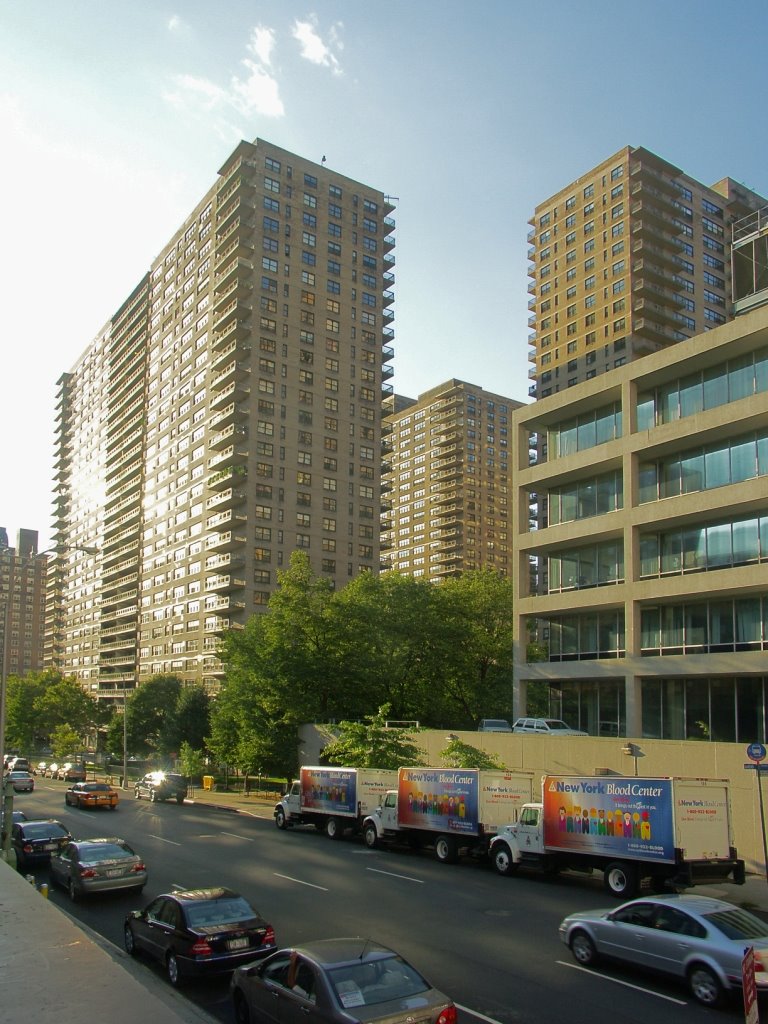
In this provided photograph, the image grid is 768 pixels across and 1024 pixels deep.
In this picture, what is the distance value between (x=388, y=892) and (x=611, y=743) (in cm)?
1392

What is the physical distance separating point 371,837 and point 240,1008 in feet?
71.6

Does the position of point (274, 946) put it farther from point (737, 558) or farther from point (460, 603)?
point (460, 603)

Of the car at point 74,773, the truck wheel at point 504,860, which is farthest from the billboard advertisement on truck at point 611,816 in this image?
the car at point 74,773

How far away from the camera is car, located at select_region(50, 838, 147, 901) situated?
21.1 metres

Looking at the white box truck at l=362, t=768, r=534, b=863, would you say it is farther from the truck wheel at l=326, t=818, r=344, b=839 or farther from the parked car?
the parked car

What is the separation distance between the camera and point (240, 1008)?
11.9 meters

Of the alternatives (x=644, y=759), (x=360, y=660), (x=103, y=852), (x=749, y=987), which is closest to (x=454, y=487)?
(x=360, y=660)

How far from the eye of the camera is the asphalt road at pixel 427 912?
511 inches

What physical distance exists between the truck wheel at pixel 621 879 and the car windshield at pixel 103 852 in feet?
40.5

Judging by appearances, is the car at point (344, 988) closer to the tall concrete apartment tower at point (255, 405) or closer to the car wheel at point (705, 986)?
the car wheel at point (705, 986)

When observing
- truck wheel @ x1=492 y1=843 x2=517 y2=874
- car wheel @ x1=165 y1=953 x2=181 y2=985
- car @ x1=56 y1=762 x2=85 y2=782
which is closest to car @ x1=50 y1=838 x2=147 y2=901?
car wheel @ x1=165 y1=953 x2=181 y2=985

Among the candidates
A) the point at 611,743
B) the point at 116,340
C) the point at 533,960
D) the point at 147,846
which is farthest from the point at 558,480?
the point at 116,340

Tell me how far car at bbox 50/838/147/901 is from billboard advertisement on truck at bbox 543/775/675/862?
11.1 metres

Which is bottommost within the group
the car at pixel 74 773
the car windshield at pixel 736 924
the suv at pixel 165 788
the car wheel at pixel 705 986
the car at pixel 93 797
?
the car at pixel 74 773
